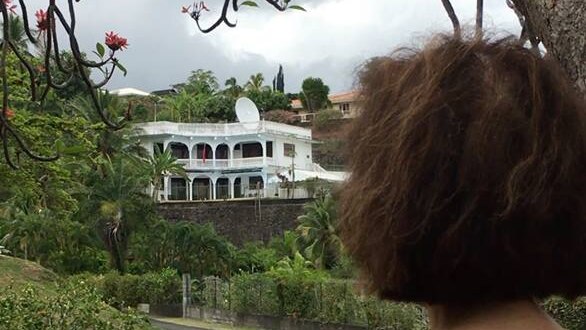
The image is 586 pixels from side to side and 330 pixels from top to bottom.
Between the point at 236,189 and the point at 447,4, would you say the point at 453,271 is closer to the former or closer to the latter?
the point at 447,4

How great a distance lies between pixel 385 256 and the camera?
1036 mm

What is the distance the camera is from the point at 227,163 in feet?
134

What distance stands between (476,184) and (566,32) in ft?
1.61

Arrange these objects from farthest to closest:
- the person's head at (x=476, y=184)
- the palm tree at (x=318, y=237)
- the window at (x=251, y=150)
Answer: the window at (x=251, y=150)
the palm tree at (x=318, y=237)
the person's head at (x=476, y=184)

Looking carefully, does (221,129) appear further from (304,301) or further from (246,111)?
(304,301)

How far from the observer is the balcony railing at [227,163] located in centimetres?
4009

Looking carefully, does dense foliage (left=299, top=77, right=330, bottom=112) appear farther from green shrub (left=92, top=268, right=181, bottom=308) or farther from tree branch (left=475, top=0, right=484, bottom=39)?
tree branch (left=475, top=0, right=484, bottom=39)

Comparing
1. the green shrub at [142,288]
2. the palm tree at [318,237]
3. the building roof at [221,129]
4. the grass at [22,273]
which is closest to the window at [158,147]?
the building roof at [221,129]

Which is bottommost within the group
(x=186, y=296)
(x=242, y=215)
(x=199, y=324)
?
(x=199, y=324)

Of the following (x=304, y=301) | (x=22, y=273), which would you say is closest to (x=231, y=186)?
(x=304, y=301)

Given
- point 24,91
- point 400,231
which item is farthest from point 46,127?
point 400,231

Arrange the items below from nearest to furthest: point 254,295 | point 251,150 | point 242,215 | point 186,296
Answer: point 254,295 < point 186,296 < point 242,215 < point 251,150

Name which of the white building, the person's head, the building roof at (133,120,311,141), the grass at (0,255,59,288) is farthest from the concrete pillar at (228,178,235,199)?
the person's head

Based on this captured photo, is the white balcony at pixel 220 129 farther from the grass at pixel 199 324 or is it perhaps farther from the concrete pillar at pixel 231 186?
the grass at pixel 199 324
